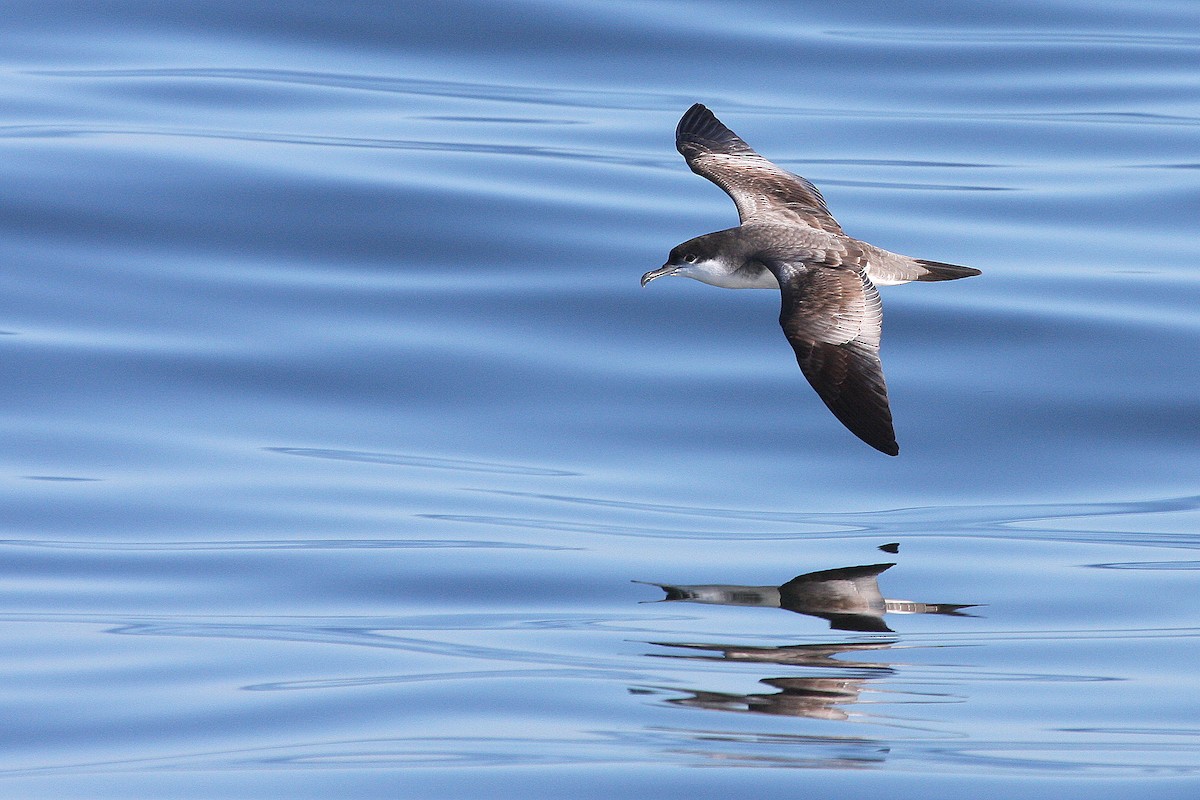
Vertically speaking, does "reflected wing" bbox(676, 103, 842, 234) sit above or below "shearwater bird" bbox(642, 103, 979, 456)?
above

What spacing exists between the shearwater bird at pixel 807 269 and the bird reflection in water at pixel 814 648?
564 millimetres

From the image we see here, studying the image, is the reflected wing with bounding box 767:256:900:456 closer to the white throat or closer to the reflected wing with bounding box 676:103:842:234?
the white throat

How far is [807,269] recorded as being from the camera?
797cm

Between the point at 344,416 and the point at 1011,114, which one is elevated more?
the point at 1011,114

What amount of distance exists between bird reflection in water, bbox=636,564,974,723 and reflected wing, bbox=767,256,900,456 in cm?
57

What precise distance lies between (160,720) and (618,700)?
1.36 meters

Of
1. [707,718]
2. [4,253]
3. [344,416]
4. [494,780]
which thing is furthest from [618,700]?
[4,253]

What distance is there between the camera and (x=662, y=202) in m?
12.2

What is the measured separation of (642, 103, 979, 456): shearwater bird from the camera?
732 centimetres

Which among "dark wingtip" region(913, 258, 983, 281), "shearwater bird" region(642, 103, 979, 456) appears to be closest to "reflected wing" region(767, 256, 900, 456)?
"shearwater bird" region(642, 103, 979, 456)

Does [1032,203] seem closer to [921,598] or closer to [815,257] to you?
[815,257]

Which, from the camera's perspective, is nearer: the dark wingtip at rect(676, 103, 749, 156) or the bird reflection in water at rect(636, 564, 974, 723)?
the bird reflection in water at rect(636, 564, 974, 723)

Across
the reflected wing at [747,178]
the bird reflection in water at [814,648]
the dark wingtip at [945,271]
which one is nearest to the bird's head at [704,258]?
the reflected wing at [747,178]

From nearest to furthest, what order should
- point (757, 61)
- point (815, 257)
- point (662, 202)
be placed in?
point (815, 257) < point (662, 202) < point (757, 61)
